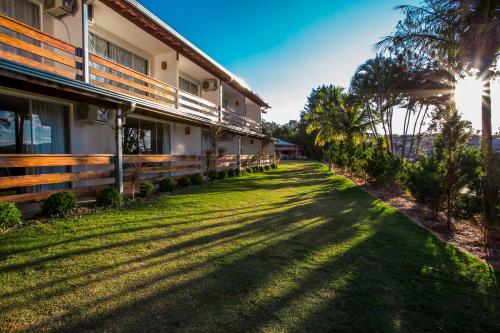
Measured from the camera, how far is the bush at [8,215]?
5098mm

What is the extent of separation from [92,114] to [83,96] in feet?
5.97

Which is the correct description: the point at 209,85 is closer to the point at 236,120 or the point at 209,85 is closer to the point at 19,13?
the point at 236,120

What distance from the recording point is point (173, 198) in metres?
9.07

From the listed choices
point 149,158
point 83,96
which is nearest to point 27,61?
point 83,96

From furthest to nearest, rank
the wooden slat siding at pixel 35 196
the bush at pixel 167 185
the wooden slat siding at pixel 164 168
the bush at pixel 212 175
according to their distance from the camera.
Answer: the bush at pixel 212 175 → the bush at pixel 167 185 → the wooden slat siding at pixel 164 168 → the wooden slat siding at pixel 35 196

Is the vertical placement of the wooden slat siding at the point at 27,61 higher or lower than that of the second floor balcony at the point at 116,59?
lower

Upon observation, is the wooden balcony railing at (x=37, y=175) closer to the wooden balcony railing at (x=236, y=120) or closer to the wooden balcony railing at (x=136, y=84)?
the wooden balcony railing at (x=136, y=84)

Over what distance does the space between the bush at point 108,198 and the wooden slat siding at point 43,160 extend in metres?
0.98

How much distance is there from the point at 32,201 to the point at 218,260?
17.1 ft

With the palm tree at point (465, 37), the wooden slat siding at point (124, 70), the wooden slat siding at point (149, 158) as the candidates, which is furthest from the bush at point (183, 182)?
the palm tree at point (465, 37)

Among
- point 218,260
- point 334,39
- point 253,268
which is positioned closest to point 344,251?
point 253,268

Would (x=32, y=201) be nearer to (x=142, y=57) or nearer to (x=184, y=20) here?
(x=142, y=57)

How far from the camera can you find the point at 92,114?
895cm

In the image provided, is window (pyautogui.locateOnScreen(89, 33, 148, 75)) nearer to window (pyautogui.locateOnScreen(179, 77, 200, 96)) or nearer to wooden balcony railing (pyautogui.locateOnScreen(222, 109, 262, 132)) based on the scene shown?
window (pyautogui.locateOnScreen(179, 77, 200, 96))
